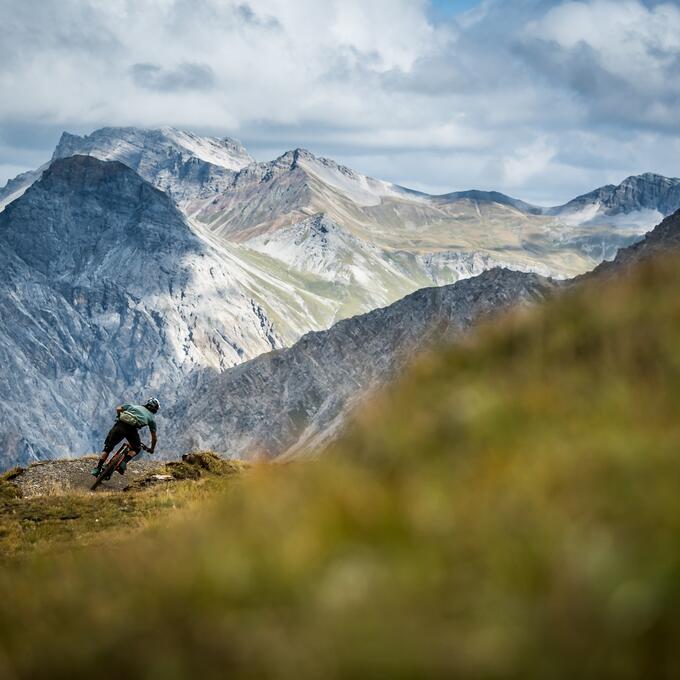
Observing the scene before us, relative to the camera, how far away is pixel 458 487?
5.58 m

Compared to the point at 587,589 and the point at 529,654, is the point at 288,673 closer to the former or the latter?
the point at 529,654

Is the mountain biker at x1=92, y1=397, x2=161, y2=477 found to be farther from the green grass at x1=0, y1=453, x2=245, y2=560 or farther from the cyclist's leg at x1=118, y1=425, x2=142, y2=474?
the green grass at x1=0, y1=453, x2=245, y2=560

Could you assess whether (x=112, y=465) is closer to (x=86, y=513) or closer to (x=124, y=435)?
(x=124, y=435)

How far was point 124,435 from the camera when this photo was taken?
22.1 m

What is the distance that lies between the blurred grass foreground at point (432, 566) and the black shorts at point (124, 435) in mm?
14371

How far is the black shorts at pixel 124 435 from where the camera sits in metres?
21.8

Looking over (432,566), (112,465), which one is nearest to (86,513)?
(112,465)

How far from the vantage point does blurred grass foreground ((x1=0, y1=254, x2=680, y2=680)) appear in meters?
4.03

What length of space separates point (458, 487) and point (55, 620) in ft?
10.1

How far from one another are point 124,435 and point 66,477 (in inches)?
123

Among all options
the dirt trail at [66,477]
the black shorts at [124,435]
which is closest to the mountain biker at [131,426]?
the black shorts at [124,435]

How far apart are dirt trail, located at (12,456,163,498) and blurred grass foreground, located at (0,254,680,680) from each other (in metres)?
15.3

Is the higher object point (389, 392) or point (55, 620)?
point (389, 392)

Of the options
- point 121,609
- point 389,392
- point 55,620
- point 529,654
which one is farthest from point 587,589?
point 389,392
